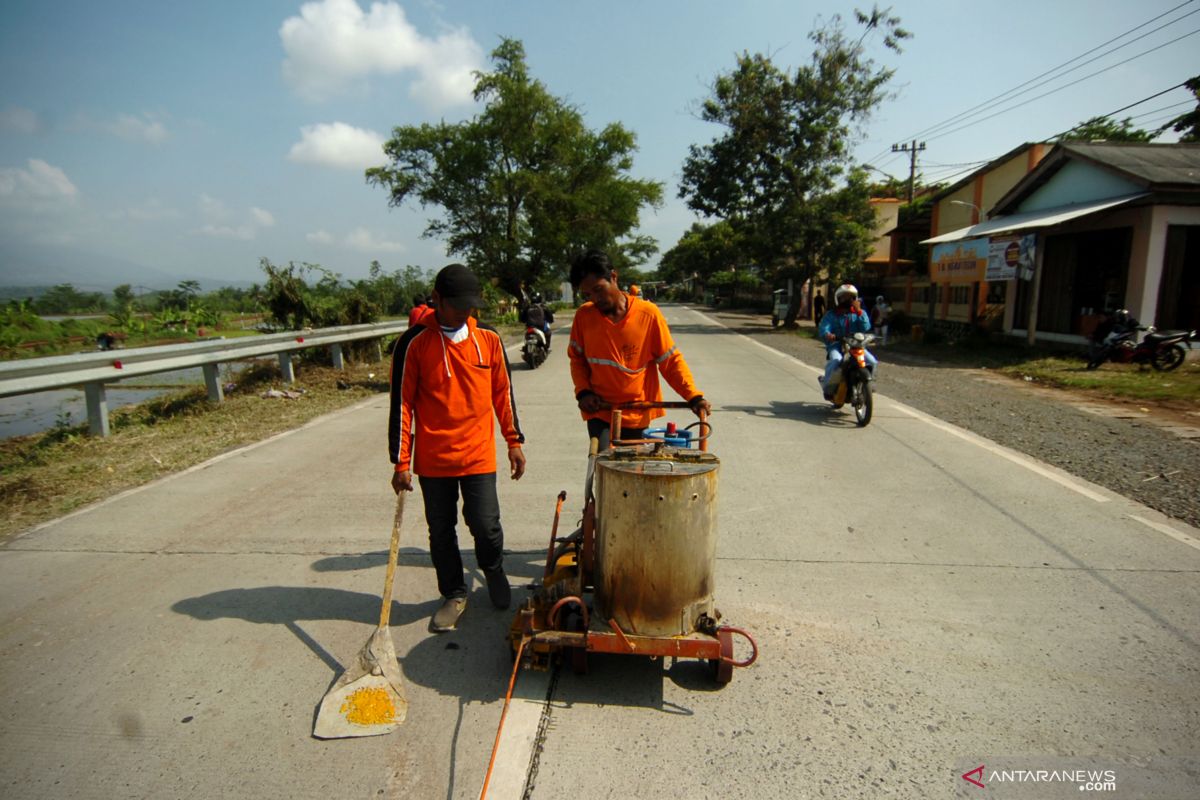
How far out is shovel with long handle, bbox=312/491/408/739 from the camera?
109 inches

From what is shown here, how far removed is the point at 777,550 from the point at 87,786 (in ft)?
12.0

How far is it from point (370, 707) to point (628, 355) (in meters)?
2.11

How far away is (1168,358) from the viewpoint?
40.7ft

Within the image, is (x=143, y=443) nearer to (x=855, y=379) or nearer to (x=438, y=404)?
(x=438, y=404)

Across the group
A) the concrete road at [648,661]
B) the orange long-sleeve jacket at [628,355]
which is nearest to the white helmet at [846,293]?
the concrete road at [648,661]

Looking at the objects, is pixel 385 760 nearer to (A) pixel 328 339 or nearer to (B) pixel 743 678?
(B) pixel 743 678

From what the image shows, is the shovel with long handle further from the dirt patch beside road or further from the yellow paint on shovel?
the dirt patch beside road

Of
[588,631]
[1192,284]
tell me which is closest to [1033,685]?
[588,631]

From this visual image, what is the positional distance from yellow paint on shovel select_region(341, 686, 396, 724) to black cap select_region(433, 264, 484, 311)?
5.86 ft

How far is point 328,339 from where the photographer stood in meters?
11.6

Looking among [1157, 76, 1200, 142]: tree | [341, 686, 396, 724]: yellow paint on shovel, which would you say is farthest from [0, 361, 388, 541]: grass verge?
[1157, 76, 1200, 142]: tree

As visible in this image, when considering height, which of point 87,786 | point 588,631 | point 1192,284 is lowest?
point 87,786

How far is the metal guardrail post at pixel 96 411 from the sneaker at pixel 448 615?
5.67 meters

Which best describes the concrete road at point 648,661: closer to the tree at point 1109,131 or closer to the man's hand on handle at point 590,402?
the man's hand on handle at point 590,402
